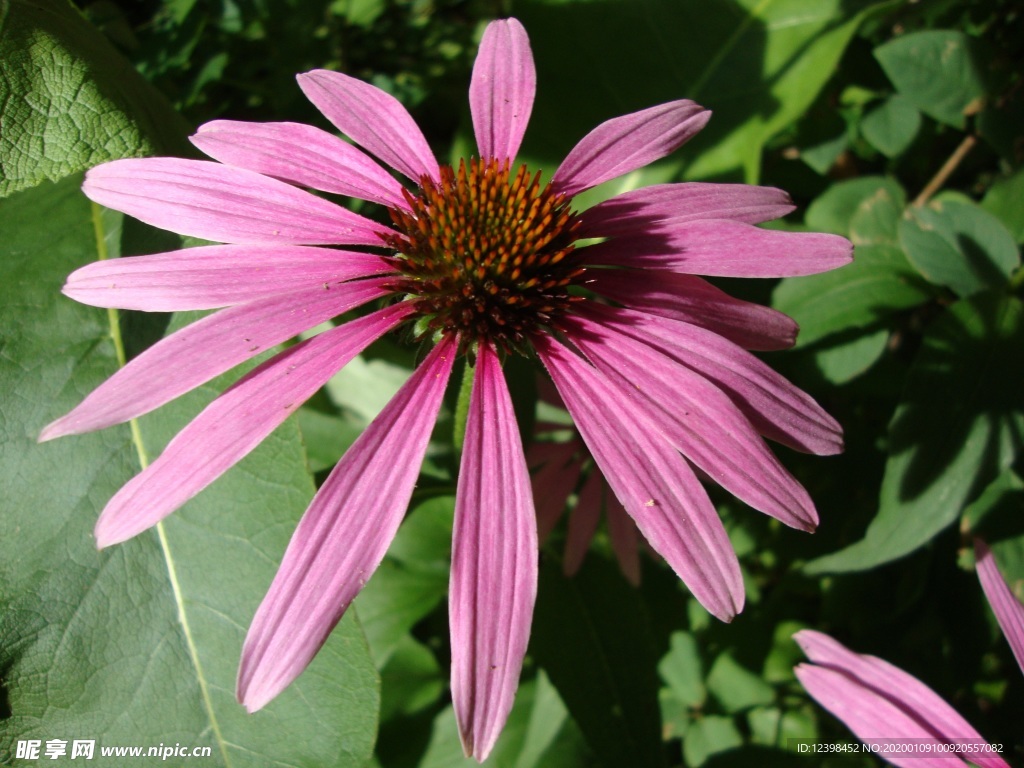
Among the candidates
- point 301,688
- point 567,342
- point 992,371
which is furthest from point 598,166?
point 301,688

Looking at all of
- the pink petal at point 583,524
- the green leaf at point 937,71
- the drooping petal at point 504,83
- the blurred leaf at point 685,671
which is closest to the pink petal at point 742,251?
the drooping petal at point 504,83

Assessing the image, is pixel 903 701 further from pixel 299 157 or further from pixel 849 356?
pixel 299 157

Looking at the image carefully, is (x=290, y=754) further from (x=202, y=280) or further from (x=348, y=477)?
(x=202, y=280)

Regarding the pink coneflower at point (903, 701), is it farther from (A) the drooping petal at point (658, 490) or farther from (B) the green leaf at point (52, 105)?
(B) the green leaf at point (52, 105)

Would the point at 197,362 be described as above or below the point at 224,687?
above

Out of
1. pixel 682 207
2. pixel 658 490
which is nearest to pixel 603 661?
pixel 658 490

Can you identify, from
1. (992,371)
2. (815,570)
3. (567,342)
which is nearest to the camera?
(567,342)

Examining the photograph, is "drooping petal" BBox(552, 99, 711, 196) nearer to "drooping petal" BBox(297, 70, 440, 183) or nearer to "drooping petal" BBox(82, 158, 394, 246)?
"drooping petal" BBox(297, 70, 440, 183)
